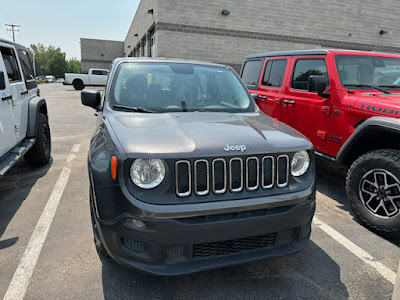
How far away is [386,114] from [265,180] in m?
2.06

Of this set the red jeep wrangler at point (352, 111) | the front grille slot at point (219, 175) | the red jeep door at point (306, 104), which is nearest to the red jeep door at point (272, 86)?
the red jeep wrangler at point (352, 111)

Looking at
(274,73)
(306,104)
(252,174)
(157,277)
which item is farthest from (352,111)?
(157,277)

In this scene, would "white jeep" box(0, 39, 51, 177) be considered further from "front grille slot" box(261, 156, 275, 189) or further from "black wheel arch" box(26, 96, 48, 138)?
"front grille slot" box(261, 156, 275, 189)

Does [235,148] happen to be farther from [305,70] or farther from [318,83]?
[305,70]

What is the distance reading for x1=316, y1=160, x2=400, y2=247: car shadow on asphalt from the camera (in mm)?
4191

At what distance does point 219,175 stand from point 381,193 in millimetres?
2252

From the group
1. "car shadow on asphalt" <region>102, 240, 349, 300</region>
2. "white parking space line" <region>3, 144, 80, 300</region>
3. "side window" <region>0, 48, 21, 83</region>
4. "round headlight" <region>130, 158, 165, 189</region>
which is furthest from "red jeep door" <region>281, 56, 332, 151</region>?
"side window" <region>0, 48, 21, 83</region>

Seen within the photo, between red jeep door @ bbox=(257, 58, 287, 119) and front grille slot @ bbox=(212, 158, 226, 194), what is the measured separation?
342cm

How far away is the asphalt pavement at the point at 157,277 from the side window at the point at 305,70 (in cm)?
197

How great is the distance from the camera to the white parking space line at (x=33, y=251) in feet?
7.53

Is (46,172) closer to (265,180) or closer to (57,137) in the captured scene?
(57,137)

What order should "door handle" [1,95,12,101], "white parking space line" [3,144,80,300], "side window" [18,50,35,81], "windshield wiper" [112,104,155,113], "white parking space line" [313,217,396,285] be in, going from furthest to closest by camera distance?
"side window" [18,50,35,81], "door handle" [1,95,12,101], "windshield wiper" [112,104,155,113], "white parking space line" [313,217,396,285], "white parking space line" [3,144,80,300]

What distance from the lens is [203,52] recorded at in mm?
16406

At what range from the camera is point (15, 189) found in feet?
14.1
